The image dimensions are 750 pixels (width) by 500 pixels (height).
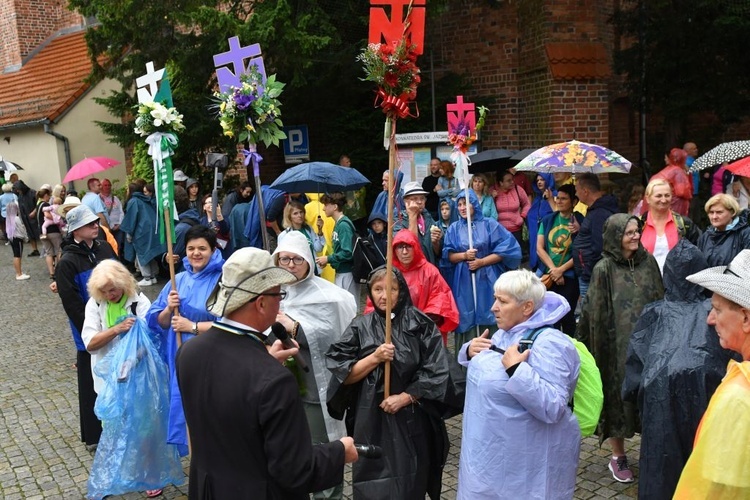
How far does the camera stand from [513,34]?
12789mm

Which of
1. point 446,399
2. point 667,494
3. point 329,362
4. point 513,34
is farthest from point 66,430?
point 513,34

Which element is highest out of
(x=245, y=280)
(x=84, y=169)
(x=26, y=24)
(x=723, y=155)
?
(x=26, y=24)

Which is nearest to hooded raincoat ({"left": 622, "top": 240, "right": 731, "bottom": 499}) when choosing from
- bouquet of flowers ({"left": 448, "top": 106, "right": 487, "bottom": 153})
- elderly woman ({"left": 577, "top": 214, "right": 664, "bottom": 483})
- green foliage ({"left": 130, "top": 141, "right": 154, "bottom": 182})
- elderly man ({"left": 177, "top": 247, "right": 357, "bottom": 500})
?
elderly woman ({"left": 577, "top": 214, "right": 664, "bottom": 483})

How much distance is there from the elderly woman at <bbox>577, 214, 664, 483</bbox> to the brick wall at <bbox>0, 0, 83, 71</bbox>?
70.2 feet

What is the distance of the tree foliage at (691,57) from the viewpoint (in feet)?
36.0

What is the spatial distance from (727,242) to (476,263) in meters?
2.03

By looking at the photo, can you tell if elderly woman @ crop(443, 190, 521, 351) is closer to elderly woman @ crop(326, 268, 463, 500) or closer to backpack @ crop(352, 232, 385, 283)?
backpack @ crop(352, 232, 385, 283)

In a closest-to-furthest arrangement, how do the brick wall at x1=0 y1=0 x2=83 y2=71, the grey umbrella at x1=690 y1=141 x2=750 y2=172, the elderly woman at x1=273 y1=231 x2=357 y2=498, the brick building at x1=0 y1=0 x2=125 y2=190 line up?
1. the elderly woman at x1=273 y1=231 x2=357 y2=498
2. the grey umbrella at x1=690 y1=141 x2=750 y2=172
3. the brick building at x1=0 y1=0 x2=125 y2=190
4. the brick wall at x1=0 y1=0 x2=83 y2=71

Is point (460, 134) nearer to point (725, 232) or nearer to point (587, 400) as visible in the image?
point (725, 232)

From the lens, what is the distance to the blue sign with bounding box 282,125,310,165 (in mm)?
13234

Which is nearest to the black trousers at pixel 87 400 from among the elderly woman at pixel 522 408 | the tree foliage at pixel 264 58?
the elderly woman at pixel 522 408

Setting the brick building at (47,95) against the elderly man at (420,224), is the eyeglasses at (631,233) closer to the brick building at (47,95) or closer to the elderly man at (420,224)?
the elderly man at (420,224)

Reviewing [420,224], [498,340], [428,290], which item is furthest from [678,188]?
[498,340]

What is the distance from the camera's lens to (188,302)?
14.6ft
